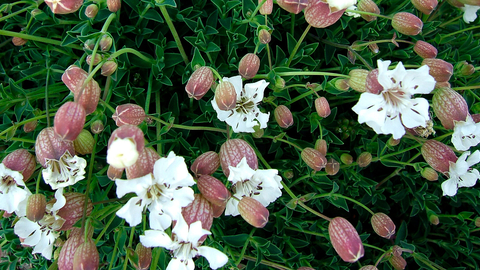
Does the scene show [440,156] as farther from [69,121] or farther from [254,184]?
[69,121]

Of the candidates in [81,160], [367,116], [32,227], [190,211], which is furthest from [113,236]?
[367,116]

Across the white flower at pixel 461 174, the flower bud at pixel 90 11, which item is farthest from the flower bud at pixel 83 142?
the white flower at pixel 461 174

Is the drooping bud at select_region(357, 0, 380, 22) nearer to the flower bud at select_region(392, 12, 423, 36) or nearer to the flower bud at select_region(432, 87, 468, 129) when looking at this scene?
the flower bud at select_region(392, 12, 423, 36)

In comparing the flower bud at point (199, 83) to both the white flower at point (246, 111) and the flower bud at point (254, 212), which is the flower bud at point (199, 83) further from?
the flower bud at point (254, 212)

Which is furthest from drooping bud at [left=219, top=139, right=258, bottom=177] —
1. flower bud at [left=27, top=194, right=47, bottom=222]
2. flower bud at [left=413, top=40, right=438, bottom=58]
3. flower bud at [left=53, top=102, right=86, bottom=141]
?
flower bud at [left=413, top=40, right=438, bottom=58]

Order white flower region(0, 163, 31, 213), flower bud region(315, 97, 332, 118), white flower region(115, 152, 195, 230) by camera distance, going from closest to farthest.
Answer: white flower region(115, 152, 195, 230) → white flower region(0, 163, 31, 213) → flower bud region(315, 97, 332, 118)
